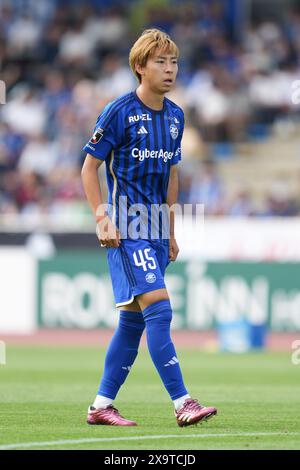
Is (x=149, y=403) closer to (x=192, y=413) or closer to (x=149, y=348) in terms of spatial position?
(x=149, y=348)

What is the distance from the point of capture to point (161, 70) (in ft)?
25.0

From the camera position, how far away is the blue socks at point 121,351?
774 centimetres

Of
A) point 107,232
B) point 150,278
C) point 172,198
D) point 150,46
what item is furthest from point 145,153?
point 150,278

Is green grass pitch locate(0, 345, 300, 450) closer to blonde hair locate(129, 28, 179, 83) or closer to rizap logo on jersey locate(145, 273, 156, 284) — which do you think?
rizap logo on jersey locate(145, 273, 156, 284)

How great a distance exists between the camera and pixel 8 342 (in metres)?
18.2

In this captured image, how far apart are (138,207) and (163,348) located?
905 mm

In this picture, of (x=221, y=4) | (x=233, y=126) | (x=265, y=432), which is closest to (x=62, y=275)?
(x=233, y=126)

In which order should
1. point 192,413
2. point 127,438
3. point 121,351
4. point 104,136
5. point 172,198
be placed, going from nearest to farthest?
1. point 127,438
2. point 192,413
3. point 104,136
4. point 121,351
5. point 172,198

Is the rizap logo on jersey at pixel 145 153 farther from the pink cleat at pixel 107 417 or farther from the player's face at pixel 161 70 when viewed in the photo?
the pink cleat at pixel 107 417

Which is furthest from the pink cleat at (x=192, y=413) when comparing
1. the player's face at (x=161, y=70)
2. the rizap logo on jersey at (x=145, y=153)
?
the player's face at (x=161, y=70)

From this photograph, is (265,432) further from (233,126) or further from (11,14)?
(11,14)

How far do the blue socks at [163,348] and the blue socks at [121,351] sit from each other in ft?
0.88

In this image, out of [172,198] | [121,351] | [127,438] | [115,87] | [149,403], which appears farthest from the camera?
[115,87]

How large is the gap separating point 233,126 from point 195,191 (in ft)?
10.7
